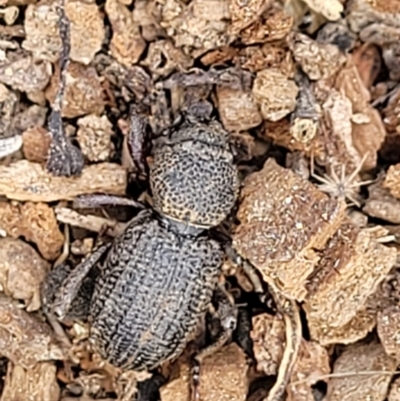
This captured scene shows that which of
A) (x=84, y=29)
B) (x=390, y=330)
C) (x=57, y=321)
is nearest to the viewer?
(x=390, y=330)

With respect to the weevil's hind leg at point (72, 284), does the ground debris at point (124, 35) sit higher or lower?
higher

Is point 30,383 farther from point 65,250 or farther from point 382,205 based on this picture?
point 382,205

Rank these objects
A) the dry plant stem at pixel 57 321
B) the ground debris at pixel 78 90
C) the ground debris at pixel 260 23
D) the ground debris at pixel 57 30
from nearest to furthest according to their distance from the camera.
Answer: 1. the ground debris at pixel 260 23
2. the ground debris at pixel 57 30
3. the ground debris at pixel 78 90
4. the dry plant stem at pixel 57 321

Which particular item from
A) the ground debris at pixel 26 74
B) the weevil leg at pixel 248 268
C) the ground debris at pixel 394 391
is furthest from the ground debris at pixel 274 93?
the ground debris at pixel 394 391

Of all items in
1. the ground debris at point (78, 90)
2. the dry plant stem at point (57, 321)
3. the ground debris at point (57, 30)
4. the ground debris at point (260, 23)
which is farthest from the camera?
the dry plant stem at point (57, 321)

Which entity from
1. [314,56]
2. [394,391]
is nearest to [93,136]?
[314,56]

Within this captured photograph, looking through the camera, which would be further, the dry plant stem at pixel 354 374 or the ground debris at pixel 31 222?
the ground debris at pixel 31 222

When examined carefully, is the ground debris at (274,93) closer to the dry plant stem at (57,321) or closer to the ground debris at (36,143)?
the ground debris at (36,143)
